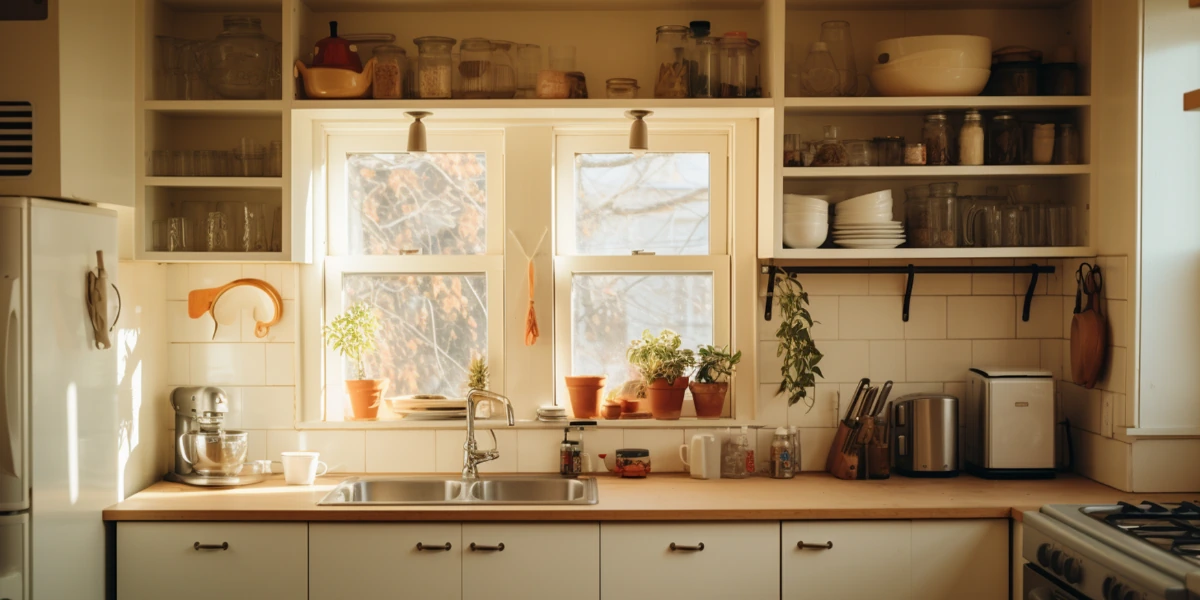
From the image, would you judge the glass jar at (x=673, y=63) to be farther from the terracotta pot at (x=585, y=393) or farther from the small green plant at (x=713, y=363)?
the terracotta pot at (x=585, y=393)

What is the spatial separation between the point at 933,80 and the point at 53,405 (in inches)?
109

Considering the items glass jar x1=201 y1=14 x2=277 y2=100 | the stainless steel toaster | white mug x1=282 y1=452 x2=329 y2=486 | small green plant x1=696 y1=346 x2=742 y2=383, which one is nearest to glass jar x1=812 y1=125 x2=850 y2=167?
small green plant x1=696 y1=346 x2=742 y2=383

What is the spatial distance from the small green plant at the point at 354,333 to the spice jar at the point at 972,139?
2103mm

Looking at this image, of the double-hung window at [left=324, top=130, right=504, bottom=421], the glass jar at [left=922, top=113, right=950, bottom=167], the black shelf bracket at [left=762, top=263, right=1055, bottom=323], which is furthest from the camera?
the double-hung window at [left=324, top=130, right=504, bottom=421]

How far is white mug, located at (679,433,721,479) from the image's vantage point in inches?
132

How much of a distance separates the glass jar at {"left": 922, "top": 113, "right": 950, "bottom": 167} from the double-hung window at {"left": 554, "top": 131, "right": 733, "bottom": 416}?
69cm

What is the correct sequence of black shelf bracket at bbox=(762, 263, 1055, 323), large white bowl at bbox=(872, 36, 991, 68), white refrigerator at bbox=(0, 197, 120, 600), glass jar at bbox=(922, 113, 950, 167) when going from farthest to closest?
black shelf bracket at bbox=(762, 263, 1055, 323) → glass jar at bbox=(922, 113, 950, 167) → large white bowl at bbox=(872, 36, 991, 68) → white refrigerator at bbox=(0, 197, 120, 600)

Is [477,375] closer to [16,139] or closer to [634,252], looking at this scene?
[634,252]

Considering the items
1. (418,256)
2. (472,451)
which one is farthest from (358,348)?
(472,451)

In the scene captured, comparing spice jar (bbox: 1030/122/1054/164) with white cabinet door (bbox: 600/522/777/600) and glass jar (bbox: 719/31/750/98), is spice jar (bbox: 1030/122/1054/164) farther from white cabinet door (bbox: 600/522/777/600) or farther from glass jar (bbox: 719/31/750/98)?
white cabinet door (bbox: 600/522/777/600)

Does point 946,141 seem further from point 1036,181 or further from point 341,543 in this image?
point 341,543

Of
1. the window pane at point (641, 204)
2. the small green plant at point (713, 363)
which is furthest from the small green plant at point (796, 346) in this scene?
the window pane at point (641, 204)

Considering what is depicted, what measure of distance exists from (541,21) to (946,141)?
1.43m

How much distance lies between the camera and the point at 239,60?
3.25 metres
